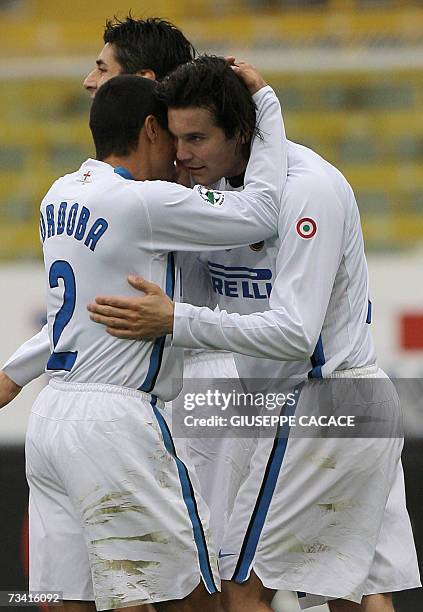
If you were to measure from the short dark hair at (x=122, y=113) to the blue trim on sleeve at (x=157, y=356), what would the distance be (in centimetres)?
36

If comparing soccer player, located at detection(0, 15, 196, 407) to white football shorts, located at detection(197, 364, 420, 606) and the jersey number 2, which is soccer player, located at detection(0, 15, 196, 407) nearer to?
the jersey number 2

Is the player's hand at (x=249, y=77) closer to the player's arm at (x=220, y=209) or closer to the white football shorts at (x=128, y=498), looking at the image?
the player's arm at (x=220, y=209)

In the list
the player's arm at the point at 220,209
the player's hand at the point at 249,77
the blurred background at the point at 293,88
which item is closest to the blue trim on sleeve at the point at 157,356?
the player's arm at the point at 220,209

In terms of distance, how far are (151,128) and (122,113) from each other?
3.8 inches

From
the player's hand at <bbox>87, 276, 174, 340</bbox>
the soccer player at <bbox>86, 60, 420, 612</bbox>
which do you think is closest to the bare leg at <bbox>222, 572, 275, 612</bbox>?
the soccer player at <bbox>86, 60, 420, 612</bbox>

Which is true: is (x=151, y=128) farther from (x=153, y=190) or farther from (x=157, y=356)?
(x=157, y=356)

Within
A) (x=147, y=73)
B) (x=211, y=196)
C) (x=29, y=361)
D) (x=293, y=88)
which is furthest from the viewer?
(x=293, y=88)

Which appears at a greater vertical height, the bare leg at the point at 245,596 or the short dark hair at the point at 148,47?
the short dark hair at the point at 148,47

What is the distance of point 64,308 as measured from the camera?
3.30m

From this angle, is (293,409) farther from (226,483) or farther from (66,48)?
(66,48)

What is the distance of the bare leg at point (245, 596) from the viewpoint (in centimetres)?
342

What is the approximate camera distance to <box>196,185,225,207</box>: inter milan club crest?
3.24 meters

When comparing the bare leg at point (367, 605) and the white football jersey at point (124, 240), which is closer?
the white football jersey at point (124, 240)

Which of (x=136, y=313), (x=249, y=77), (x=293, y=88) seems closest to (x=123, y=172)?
(x=136, y=313)
